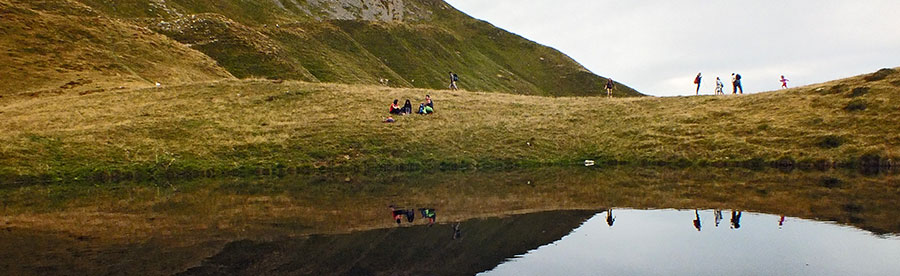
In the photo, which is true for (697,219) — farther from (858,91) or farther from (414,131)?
(858,91)

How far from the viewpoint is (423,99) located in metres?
56.9

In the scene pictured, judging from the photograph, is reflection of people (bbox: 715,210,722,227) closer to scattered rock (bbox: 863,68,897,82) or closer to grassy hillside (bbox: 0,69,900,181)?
grassy hillside (bbox: 0,69,900,181)

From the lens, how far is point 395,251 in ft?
46.5

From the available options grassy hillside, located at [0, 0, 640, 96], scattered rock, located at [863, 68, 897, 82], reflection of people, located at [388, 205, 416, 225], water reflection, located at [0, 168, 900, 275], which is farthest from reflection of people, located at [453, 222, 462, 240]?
grassy hillside, located at [0, 0, 640, 96]

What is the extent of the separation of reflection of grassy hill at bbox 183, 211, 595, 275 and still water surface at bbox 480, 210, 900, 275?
2.58 feet

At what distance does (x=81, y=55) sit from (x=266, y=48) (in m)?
32.6

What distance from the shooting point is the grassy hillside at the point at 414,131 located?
38.4 metres

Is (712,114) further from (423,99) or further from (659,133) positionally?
(423,99)

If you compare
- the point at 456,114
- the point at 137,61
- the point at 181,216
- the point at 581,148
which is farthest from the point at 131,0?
the point at 181,216

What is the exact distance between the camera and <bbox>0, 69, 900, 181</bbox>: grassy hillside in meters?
38.4

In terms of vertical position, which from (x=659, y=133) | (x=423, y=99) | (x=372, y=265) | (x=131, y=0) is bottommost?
(x=372, y=265)

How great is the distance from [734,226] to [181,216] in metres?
17.6

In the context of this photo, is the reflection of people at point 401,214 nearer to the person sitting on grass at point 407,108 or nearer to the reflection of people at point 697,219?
the reflection of people at point 697,219

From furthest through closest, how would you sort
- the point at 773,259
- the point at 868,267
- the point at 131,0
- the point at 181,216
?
the point at 131,0 < the point at 181,216 < the point at 773,259 < the point at 868,267
